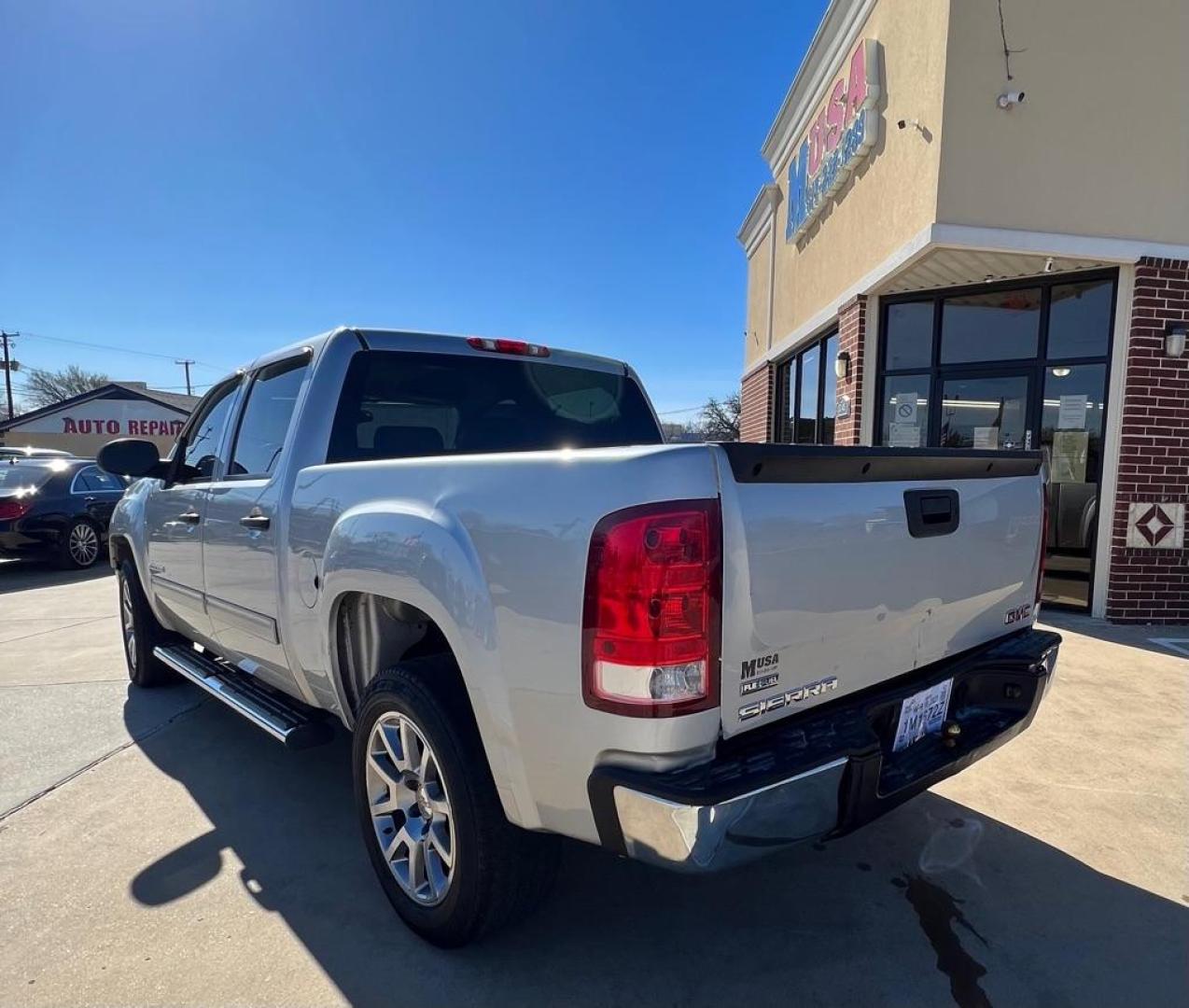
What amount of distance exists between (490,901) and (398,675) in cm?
69

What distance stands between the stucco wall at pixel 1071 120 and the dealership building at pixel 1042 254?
0.02 metres

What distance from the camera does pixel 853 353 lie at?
779cm

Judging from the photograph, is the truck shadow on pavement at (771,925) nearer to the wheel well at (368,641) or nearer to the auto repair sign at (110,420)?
the wheel well at (368,641)

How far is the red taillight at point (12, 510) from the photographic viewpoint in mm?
9164

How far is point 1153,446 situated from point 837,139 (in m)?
4.68

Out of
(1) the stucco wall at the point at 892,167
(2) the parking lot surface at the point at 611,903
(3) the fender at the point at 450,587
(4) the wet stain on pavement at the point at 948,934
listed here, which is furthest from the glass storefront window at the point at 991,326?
(3) the fender at the point at 450,587

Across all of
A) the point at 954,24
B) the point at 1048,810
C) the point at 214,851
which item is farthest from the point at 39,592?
the point at 954,24

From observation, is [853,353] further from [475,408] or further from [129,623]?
[129,623]

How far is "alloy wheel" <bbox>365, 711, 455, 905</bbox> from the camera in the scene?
2100 mm

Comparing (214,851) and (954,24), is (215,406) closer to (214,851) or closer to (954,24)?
(214,851)

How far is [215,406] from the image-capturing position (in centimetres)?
402

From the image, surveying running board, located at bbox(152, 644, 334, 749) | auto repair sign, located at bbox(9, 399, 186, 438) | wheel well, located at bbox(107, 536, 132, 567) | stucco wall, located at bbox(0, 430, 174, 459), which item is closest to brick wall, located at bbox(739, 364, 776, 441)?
wheel well, located at bbox(107, 536, 132, 567)

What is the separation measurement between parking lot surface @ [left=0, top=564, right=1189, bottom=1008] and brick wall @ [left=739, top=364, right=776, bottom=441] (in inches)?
358

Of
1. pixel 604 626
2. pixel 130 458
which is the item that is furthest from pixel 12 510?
pixel 604 626
